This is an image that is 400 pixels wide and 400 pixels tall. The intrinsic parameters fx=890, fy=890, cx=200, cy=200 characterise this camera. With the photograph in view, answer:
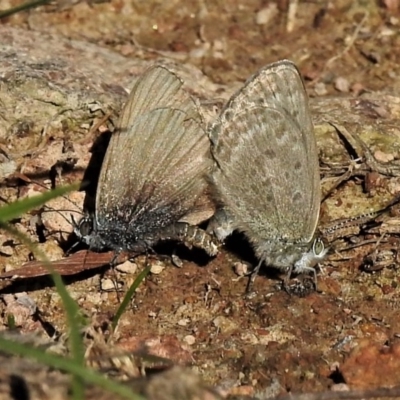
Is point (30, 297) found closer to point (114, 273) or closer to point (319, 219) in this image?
point (114, 273)

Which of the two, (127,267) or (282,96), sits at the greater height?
(282,96)

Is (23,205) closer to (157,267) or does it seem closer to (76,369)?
(76,369)

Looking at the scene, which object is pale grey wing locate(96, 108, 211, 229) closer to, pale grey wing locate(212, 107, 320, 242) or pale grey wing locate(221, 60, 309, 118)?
pale grey wing locate(212, 107, 320, 242)

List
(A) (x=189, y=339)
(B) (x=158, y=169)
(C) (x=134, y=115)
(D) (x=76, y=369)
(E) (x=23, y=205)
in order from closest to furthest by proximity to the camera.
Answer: (D) (x=76, y=369) < (E) (x=23, y=205) < (A) (x=189, y=339) < (C) (x=134, y=115) < (B) (x=158, y=169)

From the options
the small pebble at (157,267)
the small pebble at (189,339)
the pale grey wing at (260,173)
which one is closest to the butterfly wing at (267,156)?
the pale grey wing at (260,173)

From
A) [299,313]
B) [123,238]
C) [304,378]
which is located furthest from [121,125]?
[304,378]

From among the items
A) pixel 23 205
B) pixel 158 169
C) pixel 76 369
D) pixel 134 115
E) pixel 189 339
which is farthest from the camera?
pixel 158 169

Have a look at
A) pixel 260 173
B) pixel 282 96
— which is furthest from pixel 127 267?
pixel 282 96

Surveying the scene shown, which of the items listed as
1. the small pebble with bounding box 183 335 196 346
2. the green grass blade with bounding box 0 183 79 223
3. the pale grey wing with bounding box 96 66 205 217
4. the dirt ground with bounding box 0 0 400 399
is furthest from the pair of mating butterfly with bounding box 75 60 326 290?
the green grass blade with bounding box 0 183 79 223
